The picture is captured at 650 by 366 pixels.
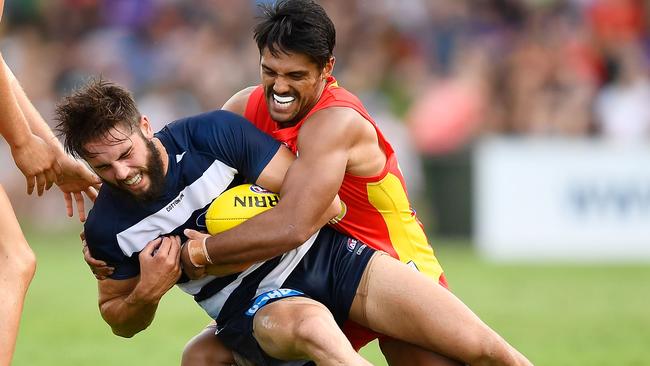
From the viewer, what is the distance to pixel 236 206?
5.89 m

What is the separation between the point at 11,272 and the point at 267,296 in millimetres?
1196

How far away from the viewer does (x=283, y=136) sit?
6297 mm

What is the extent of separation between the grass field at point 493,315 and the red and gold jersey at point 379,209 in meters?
2.13

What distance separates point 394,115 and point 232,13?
3.22 m

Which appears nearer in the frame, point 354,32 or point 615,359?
point 615,359

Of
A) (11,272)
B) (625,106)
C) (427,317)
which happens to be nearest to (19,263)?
(11,272)

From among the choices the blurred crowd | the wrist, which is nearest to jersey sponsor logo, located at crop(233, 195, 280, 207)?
the wrist

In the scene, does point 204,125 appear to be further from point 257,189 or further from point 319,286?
point 319,286

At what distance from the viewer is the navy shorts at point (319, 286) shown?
19.7 feet

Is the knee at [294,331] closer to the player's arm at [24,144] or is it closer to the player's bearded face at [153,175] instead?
the player's bearded face at [153,175]

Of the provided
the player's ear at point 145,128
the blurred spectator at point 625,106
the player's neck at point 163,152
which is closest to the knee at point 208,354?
the player's neck at point 163,152

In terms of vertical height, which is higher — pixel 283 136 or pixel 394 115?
pixel 283 136

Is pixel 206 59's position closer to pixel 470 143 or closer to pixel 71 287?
pixel 470 143

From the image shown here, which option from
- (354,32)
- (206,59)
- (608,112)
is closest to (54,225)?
(206,59)
